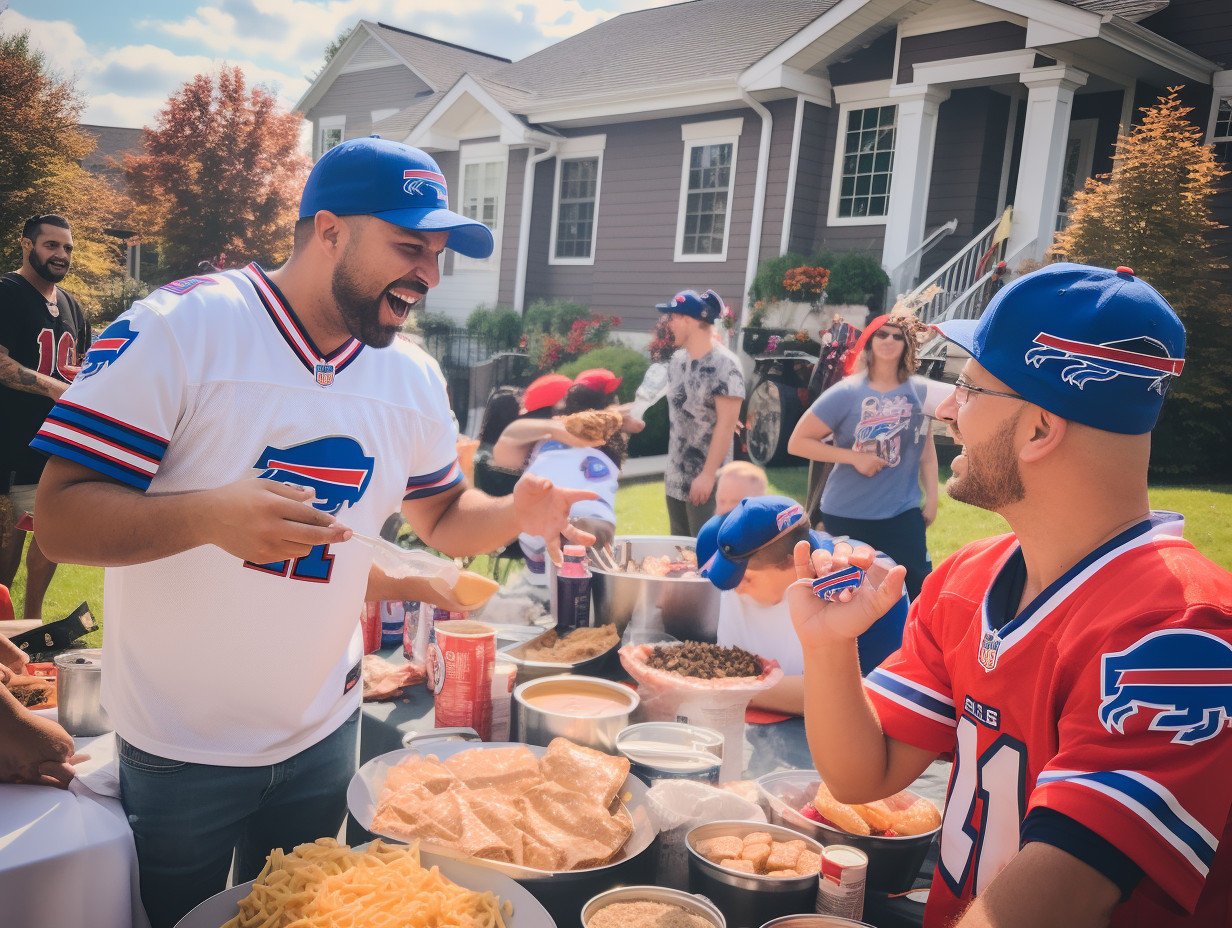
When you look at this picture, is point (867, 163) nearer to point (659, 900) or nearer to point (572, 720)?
point (572, 720)

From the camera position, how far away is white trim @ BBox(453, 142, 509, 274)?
19.5 m

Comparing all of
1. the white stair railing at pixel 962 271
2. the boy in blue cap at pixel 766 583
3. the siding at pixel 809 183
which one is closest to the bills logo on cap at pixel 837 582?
the boy in blue cap at pixel 766 583

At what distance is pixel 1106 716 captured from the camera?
1198 millimetres

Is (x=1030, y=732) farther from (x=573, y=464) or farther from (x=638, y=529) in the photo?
(x=638, y=529)

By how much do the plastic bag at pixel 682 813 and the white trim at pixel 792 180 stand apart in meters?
13.9

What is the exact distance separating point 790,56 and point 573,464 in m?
11.8

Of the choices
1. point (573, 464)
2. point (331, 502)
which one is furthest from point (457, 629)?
point (573, 464)

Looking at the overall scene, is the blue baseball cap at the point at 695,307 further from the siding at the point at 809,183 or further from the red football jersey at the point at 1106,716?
the siding at the point at 809,183

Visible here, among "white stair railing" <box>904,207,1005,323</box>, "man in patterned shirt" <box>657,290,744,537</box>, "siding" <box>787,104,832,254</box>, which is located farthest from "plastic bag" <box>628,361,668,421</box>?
"siding" <box>787,104,832,254</box>

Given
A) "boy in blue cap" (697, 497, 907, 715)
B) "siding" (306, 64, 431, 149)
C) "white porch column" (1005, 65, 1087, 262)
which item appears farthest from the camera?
"siding" (306, 64, 431, 149)

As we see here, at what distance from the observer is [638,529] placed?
29.6 feet

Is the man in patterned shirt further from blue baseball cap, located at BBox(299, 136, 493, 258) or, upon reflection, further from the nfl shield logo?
the nfl shield logo

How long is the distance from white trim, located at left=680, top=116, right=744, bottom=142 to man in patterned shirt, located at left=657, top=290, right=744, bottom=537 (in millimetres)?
11070

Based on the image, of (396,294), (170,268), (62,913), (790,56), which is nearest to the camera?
(62,913)
